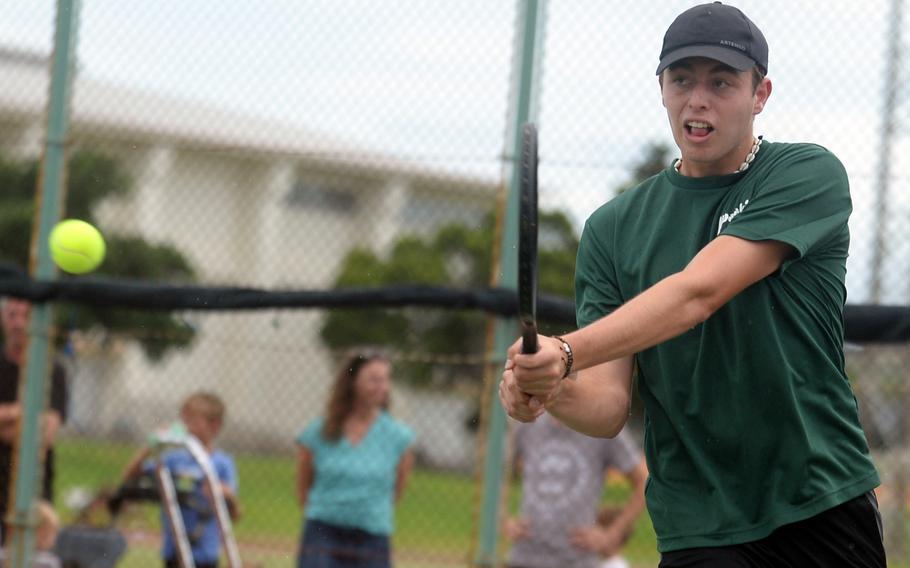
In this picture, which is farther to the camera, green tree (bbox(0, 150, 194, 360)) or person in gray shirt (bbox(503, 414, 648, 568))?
green tree (bbox(0, 150, 194, 360))

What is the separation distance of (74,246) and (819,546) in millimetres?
4138

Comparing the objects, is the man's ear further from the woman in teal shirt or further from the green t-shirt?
the woman in teal shirt

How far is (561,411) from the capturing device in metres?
2.93

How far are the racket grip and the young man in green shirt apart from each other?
275mm

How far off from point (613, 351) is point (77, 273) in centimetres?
440

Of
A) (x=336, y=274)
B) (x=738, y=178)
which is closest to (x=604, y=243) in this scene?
(x=738, y=178)

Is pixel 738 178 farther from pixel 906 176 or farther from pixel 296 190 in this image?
pixel 296 190

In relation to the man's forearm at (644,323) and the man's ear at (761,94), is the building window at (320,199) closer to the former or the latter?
the man's ear at (761,94)

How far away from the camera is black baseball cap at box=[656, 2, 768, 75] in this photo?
2.80m

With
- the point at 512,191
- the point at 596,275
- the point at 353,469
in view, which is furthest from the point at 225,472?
the point at 596,275

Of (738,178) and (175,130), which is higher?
(175,130)

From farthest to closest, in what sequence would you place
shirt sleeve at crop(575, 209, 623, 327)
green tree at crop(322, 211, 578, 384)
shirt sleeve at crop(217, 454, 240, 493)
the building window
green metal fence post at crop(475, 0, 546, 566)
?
green tree at crop(322, 211, 578, 384) → the building window → shirt sleeve at crop(217, 454, 240, 493) → green metal fence post at crop(475, 0, 546, 566) → shirt sleeve at crop(575, 209, 623, 327)

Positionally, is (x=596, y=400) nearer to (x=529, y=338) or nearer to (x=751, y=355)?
(x=751, y=355)

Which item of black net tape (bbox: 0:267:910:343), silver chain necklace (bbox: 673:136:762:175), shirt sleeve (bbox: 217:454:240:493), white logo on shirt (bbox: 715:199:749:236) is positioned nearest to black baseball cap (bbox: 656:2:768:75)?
silver chain necklace (bbox: 673:136:762:175)
